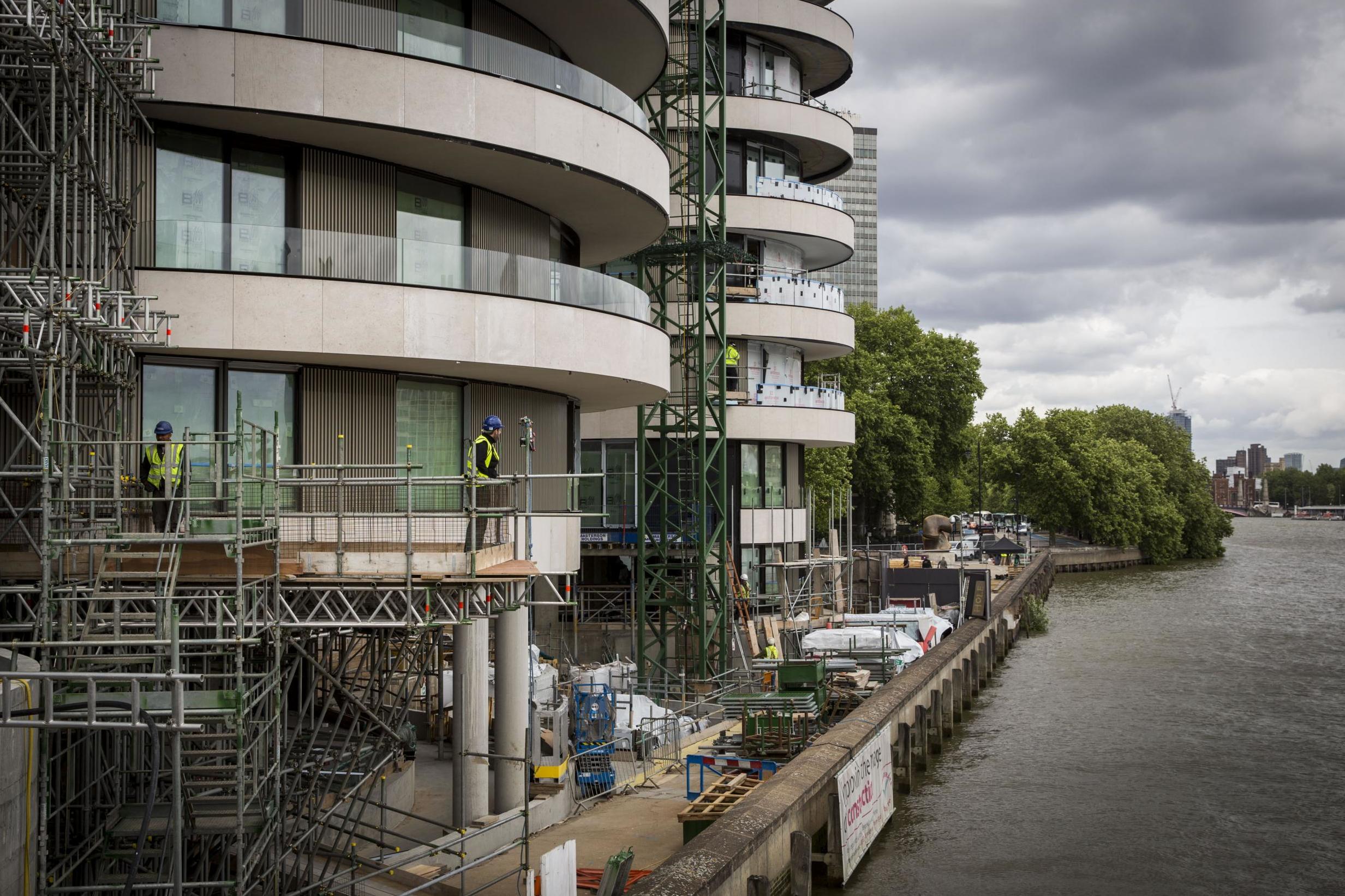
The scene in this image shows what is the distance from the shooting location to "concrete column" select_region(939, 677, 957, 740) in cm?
3550

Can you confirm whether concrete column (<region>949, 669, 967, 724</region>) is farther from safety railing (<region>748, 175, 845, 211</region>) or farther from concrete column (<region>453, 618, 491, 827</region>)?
concrete column (<region>453, 618, 491, 827</region>)

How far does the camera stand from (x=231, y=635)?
1490 cm

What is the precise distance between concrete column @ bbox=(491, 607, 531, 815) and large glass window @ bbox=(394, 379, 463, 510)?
3.48 meters

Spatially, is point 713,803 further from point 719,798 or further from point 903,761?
point 903,761

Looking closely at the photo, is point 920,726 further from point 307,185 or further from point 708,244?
point 307,185

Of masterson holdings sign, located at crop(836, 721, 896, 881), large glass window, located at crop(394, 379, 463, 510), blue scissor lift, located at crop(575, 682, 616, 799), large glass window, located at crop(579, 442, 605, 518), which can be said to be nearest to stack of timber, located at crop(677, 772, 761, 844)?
masterson holdings sign, located at crop(836, 721, 896, 881)

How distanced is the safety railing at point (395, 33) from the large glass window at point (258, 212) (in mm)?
2162

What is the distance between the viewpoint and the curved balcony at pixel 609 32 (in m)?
26.0

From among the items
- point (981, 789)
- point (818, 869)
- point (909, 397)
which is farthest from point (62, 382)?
point (909, 397)

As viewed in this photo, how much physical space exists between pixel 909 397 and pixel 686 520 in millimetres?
51287

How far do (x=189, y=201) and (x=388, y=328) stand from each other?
379cm

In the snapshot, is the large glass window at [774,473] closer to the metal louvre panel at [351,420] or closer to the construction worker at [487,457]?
the metal louvre panel at [351,420]

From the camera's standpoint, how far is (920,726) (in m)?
31.6

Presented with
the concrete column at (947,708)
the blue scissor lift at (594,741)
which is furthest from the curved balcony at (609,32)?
the concrete column at (947,708)
